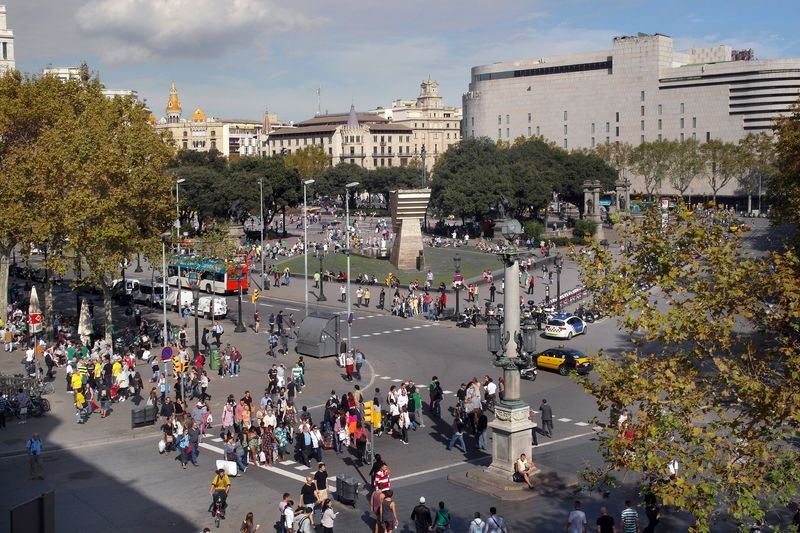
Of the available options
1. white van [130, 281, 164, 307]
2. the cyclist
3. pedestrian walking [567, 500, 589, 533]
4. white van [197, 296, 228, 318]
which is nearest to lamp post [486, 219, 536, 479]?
pedestrian walking [567, 500, 589, 533]

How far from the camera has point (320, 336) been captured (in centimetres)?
3866

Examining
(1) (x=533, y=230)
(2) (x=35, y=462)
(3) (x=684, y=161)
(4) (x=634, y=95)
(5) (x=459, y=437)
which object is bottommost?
(5) (x=459, y=437)

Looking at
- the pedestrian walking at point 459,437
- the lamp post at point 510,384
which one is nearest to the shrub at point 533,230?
the pedestrian walking at point 459,437

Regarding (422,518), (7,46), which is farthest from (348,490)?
(7,46)

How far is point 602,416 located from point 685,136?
419 feet

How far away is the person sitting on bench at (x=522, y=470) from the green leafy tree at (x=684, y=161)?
112 m

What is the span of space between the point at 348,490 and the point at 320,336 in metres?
18.2

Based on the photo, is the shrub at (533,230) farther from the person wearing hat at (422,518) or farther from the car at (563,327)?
the person wearing hat at (422,518)

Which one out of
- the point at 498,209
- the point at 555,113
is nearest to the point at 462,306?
the point at 498,209

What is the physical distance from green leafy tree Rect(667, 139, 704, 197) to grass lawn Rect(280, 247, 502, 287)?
6410 centimetres

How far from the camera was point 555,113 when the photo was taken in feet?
544

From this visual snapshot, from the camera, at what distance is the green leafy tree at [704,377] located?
41.9 feet

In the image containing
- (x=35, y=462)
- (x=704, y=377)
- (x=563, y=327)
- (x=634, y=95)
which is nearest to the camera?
(x=704, y=377)

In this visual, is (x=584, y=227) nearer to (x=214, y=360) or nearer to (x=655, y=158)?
(x=655, y=158)
